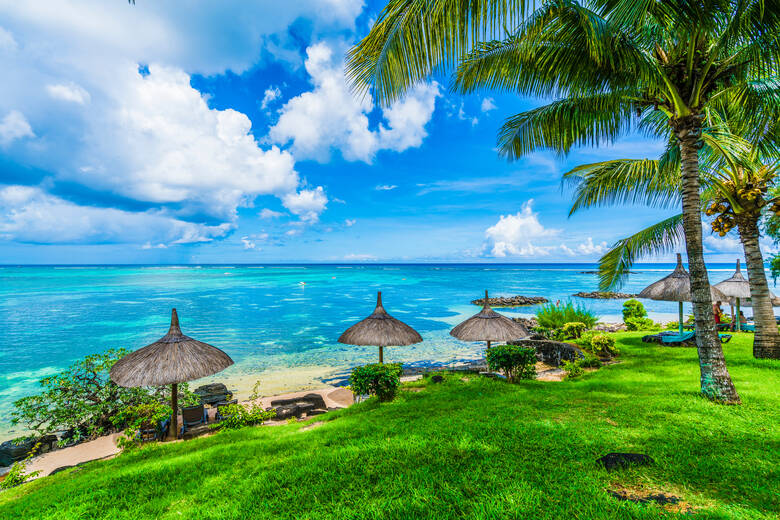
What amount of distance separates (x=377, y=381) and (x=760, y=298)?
Answer: 28.8 feet

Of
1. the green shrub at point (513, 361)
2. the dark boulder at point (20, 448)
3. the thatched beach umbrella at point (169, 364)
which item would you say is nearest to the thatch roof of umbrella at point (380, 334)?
the green shrub at point (513, 361)

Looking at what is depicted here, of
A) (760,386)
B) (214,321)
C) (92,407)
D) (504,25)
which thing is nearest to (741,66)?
(504,25)

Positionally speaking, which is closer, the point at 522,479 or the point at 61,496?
the point at 522,479

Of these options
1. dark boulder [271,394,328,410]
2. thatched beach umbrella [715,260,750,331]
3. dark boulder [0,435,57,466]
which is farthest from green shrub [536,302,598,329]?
dark boulder [0,435,57,466]

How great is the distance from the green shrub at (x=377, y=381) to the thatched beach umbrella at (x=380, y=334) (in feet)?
4.69

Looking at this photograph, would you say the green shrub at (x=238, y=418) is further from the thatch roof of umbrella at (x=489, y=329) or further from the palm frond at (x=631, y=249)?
the palm frond at (x=631, y=249)

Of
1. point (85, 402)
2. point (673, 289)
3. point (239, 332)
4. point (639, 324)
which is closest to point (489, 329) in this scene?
point (673, 289)

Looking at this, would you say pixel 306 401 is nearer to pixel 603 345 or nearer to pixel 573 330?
pixel 603 345

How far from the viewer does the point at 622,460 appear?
314 cm

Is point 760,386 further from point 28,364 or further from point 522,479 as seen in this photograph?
point 28,364

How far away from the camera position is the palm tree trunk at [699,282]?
4.61 meters

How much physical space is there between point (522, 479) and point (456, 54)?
4331 millimetres

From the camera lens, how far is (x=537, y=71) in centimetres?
499

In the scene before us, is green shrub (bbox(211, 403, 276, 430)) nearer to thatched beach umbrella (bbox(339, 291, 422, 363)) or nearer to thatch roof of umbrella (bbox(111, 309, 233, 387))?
thatch roof of umbrella (bbox(111, 309, 233, 387))
